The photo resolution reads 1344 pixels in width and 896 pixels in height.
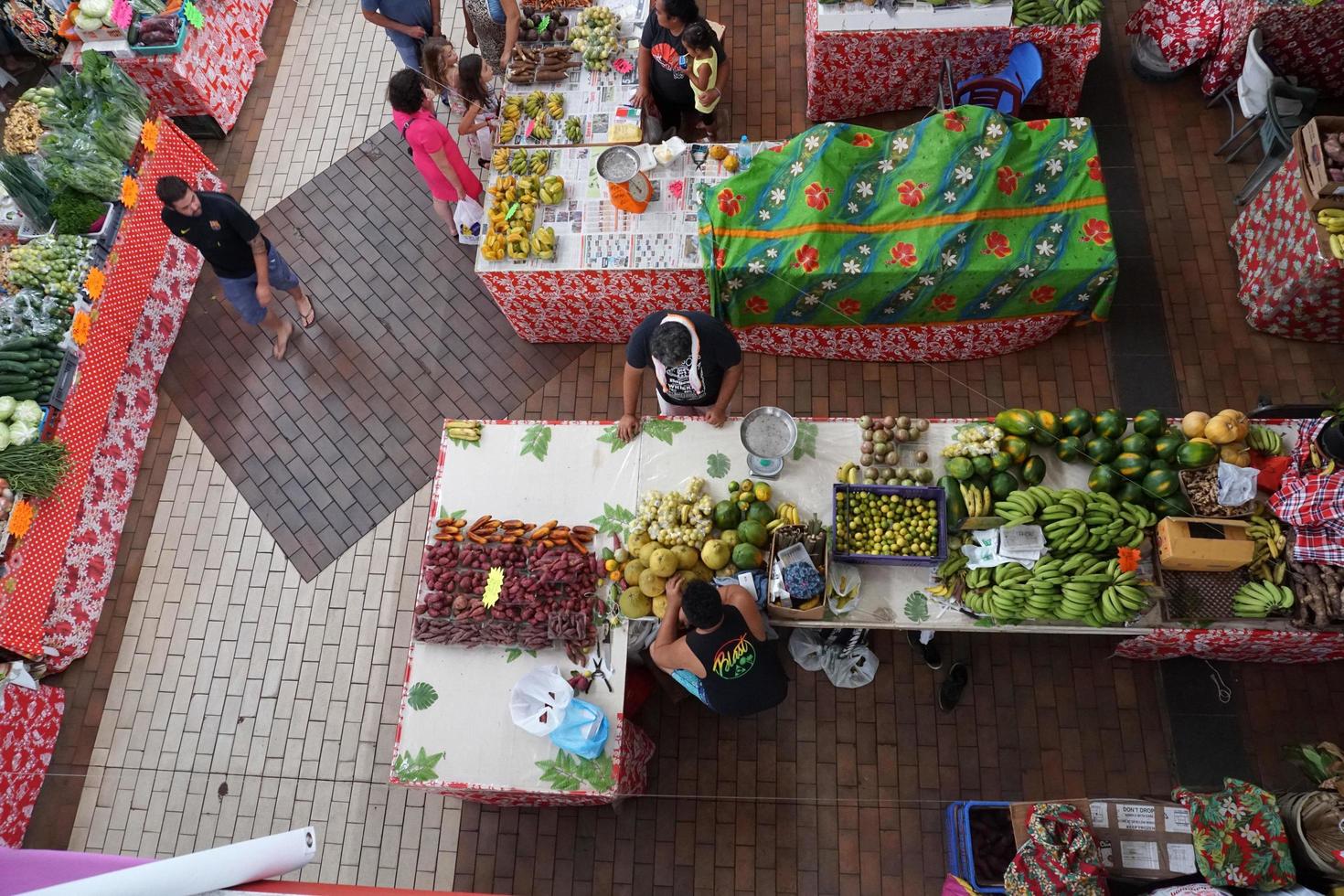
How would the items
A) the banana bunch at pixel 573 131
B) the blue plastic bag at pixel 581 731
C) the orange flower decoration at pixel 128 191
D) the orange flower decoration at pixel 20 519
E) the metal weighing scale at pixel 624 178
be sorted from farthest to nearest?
the orange flower decoration at pixel 128 191
the banana bunch at pixel 573 131
the metal weighing scale at pixel 624 178
the orange flower decoration at pixel 20 519
the blue plastic bag at pixel 581 731

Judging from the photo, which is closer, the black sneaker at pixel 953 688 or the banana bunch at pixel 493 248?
the black sneaker at pixel 953 688

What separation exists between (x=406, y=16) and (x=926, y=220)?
5084 millimetres

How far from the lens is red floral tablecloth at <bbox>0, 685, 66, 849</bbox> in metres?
5.39

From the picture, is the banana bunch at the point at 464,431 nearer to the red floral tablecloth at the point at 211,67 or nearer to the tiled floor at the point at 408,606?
the tiled floor at the point at 408,606

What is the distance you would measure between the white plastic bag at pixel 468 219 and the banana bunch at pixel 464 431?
234cm

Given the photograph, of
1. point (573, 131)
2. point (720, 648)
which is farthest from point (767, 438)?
point (573, 131)

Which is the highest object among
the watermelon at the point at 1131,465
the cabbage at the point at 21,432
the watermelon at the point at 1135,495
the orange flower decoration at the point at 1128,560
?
the cabbage at the point at 21,432

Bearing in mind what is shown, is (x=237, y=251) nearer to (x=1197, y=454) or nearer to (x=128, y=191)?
(x=128, y=191)

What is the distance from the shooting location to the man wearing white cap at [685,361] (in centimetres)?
437

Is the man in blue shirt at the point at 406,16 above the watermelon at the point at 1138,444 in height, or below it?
above

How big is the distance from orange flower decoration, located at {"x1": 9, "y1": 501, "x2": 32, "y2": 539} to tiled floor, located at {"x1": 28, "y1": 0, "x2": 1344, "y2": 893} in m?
0.98

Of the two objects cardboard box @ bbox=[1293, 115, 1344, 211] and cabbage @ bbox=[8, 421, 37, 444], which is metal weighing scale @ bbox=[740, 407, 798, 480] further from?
cabbage @ bbox=[8, 421, 37, 444]

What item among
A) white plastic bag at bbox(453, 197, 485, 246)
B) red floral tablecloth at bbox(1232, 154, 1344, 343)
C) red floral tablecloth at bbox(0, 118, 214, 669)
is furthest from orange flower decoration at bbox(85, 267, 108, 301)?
red floral tablecloth at bbox(1232, 154, 1344, 343)

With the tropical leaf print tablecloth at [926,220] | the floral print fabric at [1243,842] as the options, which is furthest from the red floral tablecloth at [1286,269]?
the floral print fabric at [1243,842]
